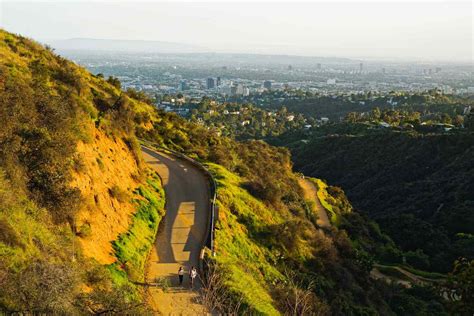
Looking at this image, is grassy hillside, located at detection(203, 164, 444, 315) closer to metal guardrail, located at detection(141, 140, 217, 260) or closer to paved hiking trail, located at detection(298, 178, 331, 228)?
metal guardrail, located at detection(141, 140, 217, 260)

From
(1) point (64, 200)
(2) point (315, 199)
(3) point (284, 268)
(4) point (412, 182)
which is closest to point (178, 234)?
(3) point (284, 268)

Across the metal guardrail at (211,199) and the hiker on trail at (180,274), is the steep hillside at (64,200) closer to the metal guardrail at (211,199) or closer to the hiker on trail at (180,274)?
the hiker on trail at (180,274)

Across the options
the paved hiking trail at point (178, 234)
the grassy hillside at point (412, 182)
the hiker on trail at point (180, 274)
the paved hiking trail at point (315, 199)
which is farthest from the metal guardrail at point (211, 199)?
the grassy hillside at point (412, 182)

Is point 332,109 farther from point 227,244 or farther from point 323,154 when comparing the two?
point 227,244

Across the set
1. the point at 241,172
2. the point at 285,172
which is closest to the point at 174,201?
the point at 241,172

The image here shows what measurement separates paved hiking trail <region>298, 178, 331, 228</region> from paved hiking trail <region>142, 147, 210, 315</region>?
38.0 feet

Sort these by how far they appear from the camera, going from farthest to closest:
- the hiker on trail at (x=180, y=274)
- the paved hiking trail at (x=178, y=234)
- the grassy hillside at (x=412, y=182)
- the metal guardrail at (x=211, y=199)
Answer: the grassy hillside at (x=412, y=182) → the metal guardrail at (x=211, y=199) → the hiker on trail at (x=180, y=274) → the paved hiking trail at (x=178, y=234)

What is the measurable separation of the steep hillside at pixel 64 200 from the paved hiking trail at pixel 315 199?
616 inches

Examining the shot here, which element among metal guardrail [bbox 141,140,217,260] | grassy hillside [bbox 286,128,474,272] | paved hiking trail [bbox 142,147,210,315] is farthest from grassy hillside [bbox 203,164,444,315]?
grassy hillside [bbox 286,128,474,272]

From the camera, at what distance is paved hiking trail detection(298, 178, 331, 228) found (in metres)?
28.4

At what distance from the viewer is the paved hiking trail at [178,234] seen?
398 inches

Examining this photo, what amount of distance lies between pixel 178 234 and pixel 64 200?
472cm

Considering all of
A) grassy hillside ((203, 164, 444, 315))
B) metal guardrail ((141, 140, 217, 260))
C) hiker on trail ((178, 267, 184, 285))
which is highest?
metal guardrail ((141, 140, 217, 260))

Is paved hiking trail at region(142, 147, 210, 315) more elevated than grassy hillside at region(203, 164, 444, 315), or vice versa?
paved hiking trail at region(142, 147, 210, 315)
